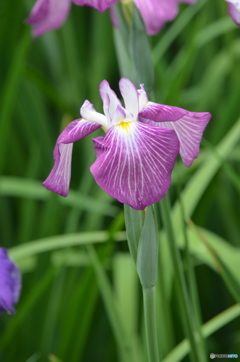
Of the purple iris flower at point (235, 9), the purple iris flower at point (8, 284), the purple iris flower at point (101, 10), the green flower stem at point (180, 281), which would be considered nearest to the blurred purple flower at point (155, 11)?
the purple iris flower at point (101, 10)

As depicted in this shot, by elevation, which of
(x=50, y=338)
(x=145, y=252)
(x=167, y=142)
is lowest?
(x=50, y=338)

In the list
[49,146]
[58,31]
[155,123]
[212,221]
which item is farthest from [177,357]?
[58,31]

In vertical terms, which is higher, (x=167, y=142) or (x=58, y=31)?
(x=58, y=31)

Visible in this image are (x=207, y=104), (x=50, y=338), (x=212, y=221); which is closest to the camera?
(x=50, y=338)

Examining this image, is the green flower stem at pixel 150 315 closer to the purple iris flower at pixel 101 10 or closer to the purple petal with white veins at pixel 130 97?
the purple petal with white veins at pixel 130 97

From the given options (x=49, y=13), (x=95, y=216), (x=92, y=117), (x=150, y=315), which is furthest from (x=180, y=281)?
(x=95, y=216)

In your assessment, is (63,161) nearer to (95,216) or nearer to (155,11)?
(155,11)

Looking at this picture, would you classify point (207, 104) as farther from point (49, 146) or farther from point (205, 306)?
point (205, 306)
